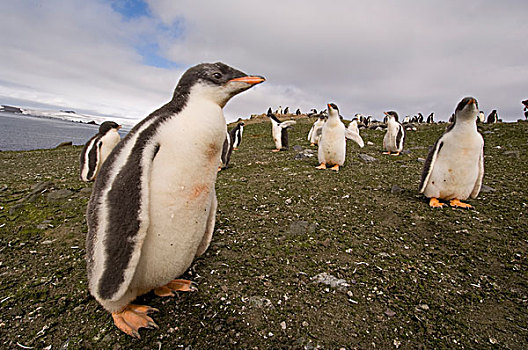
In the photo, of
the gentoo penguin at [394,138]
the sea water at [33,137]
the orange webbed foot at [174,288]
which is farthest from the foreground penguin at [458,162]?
the sea water at [33,137]

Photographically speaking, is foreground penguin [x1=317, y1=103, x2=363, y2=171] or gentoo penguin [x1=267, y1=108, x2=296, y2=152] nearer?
foreground penguin [x1=317, y1=103, x2=363, y2=171]

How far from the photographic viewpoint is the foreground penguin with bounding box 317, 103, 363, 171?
6.46m

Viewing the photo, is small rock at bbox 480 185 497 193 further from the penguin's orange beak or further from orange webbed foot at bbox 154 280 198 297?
orange webbed foot at bbox 154 280 198 297

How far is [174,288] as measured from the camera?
2066mm

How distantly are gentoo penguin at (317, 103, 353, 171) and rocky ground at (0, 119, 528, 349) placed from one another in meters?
2.45

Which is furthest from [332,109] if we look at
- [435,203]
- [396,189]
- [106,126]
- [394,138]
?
[106,126]

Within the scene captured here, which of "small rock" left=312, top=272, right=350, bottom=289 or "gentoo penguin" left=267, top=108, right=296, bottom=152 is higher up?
"gentoo penguin" left=267, top=108, right=296, bottom=152

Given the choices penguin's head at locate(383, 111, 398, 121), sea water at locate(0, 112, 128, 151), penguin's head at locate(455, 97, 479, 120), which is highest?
penguin's head at locate(383, 111, 398, 121)

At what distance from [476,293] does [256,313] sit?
178 cm

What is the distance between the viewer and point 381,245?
9.34ft

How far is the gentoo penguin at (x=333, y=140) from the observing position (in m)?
6.46

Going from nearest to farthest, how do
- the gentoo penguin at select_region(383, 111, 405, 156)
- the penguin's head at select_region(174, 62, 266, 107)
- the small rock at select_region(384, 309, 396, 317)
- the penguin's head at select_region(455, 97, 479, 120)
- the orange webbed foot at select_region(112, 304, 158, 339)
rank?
the orange webbed foot at select_region(112, 304, 158, 339) < the penguin's head at select_region(174, 62, 266, 107) < the small rock at select_region(384, 309, 396, 317) < the penguin's head at select_region(455, 97, 479, 120) < the gentoo penguin at select_region(383, 111, 405, 156)

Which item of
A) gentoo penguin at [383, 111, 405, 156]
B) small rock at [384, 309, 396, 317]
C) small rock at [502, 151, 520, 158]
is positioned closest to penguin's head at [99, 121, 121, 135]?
small rock at [384, 309, 396, 317]

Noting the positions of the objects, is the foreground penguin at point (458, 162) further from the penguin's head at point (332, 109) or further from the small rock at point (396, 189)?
the penguin's head at point (332, 109)
